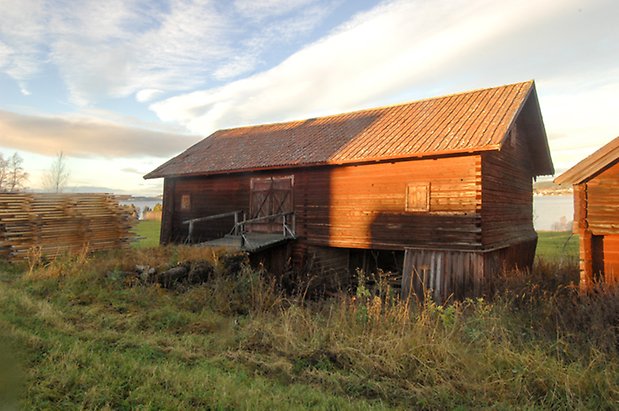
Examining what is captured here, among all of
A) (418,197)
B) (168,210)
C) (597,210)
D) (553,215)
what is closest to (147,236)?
(168,210)

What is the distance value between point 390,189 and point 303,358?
883 centimetres

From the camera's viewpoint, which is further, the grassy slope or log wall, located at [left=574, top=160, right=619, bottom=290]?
the grassy slope

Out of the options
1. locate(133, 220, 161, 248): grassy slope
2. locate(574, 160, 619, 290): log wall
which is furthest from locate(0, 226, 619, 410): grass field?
locate(133, 220, 161, 248): grassy slope

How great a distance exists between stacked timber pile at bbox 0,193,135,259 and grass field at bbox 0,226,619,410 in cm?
568

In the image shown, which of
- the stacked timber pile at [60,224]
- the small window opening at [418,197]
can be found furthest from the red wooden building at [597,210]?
the stacked timber pile at [60,224]

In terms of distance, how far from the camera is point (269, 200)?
1669cm

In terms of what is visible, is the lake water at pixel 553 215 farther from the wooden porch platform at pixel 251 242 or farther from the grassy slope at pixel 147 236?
the grassy slope at pixel 147 236

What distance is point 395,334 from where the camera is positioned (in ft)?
20.8

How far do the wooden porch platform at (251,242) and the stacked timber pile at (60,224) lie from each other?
15.0 feet

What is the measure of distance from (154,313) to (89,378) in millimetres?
3503

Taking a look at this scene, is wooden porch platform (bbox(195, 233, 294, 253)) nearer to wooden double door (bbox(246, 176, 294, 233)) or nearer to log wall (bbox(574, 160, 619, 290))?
wooden double door (bbox(246, 176, 294, 233))

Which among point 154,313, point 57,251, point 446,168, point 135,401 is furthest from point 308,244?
point 135,401

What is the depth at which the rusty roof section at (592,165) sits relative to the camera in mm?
8500

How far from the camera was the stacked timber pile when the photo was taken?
13.3 m
